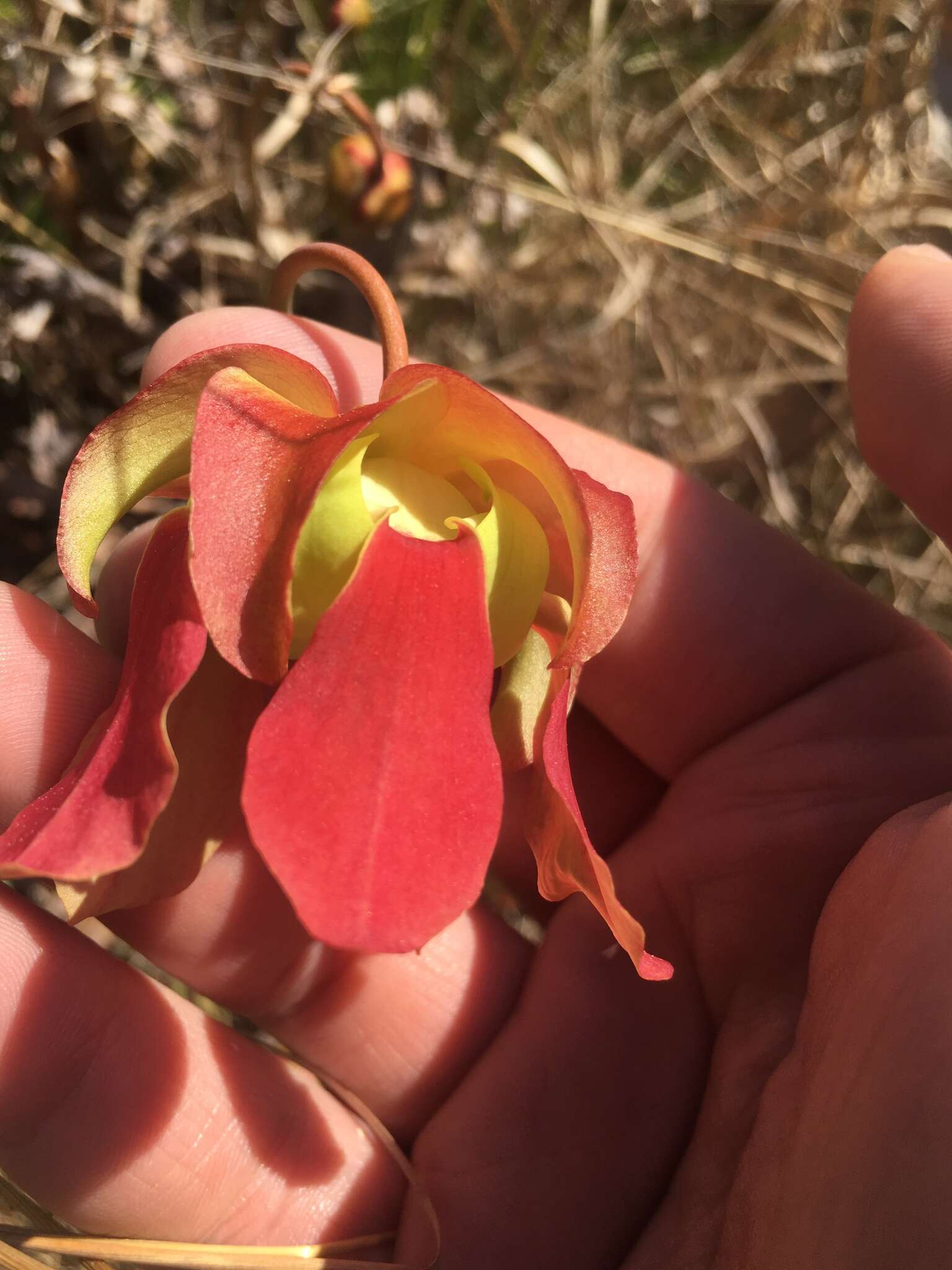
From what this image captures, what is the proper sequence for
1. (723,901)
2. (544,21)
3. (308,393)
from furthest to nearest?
(544,21) → (723,901) → (308,393)

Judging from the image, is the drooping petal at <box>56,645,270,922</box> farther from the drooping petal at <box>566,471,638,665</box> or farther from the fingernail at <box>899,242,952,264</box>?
the fingernail at <box>899,242,952,264</box>

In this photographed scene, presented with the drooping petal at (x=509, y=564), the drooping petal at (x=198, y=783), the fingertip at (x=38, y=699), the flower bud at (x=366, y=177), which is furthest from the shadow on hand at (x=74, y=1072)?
the flower bud at (x=366, y=177)

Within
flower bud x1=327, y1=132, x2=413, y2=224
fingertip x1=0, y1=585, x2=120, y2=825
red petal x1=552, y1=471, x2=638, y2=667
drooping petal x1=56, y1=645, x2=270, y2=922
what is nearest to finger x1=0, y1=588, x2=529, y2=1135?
fingertip x1=0, y1=585, x2=120, y2=825

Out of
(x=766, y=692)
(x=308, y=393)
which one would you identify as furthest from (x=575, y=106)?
(x=308, y=393)

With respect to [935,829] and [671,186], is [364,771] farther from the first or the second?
[671,186]

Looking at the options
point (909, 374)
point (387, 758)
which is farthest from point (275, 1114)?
point (909, 374)

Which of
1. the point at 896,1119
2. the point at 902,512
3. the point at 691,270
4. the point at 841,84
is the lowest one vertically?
the point at 902,512

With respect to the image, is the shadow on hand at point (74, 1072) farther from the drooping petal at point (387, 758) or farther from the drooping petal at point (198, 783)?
the drooping petal at point (387, 758)
